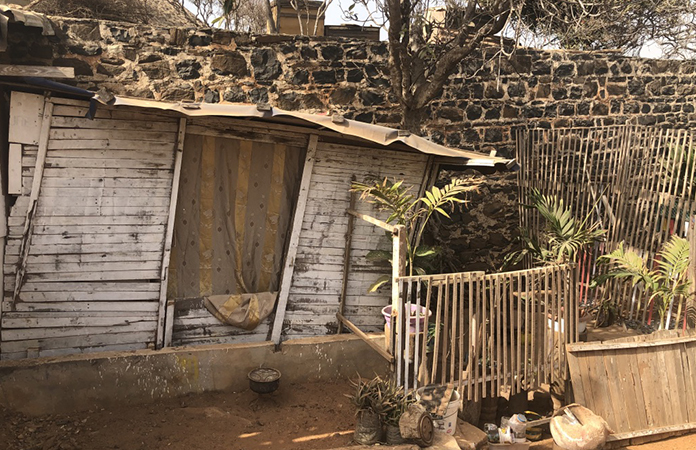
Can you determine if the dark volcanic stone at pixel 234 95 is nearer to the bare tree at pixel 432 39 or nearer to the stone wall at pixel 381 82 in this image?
the stone wall at pixel 381 82

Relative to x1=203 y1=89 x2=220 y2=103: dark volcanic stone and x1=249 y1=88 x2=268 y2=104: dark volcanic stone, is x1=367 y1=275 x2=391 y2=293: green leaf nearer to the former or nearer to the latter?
x1=249 y1=88 x2=268 y2=104: dark volcanic stone

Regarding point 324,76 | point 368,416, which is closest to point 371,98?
point 324,76

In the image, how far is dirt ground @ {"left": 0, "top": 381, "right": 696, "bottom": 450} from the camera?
16.2 feet

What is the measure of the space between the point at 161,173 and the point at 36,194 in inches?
44.2

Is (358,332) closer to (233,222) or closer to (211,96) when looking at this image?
(233,222)

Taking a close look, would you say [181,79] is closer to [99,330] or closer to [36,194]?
[36,194]

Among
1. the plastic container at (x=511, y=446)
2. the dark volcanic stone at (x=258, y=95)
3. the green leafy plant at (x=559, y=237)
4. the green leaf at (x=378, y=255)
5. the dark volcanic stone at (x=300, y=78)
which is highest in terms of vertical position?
the dark volcanic stone at (x=300, y=78)

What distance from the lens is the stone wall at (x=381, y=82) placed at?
282 inches

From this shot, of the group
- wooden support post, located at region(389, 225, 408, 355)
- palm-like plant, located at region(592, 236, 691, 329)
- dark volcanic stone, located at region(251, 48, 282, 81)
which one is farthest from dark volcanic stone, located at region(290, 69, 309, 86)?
palm-like plant, located at region(592, 236, 691, 329)

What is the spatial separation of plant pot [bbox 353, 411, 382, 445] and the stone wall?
4.48 metres

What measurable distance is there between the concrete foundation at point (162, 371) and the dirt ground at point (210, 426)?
13 centimetres

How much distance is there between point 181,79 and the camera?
7516mm

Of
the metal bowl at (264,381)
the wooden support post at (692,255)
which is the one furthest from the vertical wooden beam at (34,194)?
the wooden support post at (692,255)

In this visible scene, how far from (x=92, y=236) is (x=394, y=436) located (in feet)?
11.2
